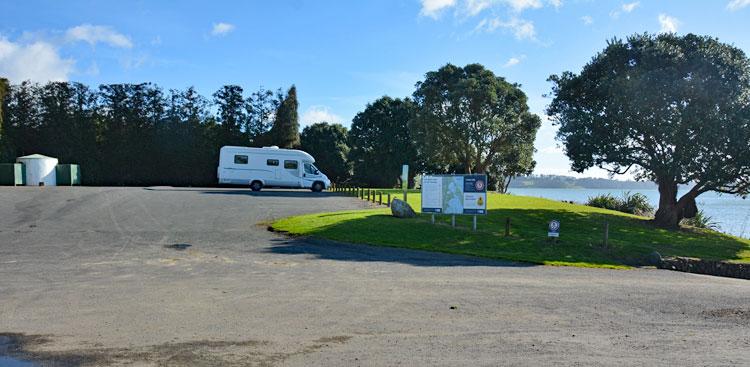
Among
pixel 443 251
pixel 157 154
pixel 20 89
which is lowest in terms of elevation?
pixel 443 251

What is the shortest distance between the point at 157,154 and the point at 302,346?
162ft

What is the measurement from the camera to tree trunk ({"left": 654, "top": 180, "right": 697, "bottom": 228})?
29.2 metres

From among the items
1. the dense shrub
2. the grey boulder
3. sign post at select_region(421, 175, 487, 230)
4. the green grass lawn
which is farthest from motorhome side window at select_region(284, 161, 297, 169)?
the dense shrub

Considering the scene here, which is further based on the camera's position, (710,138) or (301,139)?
(301,139)

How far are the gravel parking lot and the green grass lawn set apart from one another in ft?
4.99

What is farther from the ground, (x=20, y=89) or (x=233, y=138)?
(x=20, y=89)

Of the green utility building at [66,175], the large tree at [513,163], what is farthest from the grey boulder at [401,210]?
the green utility building at [66,175]

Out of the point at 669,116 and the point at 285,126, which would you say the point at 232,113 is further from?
the point at 669,116

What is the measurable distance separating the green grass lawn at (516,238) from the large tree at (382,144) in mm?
32901

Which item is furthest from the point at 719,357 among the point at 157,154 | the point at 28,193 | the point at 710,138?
the point at 157,154

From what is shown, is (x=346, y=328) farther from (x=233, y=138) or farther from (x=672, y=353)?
(x=233, y=138)

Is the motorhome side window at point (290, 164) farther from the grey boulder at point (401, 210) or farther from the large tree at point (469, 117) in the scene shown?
the grey boulder at point (401, 210)

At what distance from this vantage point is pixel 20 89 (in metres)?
49.6

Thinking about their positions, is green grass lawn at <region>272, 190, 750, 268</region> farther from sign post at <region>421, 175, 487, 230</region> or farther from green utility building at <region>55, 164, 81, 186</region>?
green utility building at <region>55, 164, 81, 186</region>
